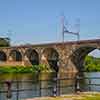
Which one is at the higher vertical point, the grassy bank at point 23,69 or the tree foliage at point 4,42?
the tree foliage at point 4,42

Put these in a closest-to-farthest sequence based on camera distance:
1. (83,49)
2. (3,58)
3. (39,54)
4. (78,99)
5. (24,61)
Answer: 1. (78,99)
2. (83,49)
3. (39,54)
4. (24,61)
5. (3,58)

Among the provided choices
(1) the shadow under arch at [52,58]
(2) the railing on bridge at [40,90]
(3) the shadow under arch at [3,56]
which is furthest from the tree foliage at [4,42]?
(2) the railing on bridge at [40,90]

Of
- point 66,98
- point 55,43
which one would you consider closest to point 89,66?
point 55,43

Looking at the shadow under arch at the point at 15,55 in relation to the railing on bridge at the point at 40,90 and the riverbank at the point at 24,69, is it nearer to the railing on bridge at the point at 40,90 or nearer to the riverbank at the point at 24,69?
the riverbank at the point at 24,69

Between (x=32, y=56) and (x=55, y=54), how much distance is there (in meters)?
13.5

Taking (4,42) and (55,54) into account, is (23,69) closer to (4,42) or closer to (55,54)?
(55,54)

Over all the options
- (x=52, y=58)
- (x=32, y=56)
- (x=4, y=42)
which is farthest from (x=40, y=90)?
(x=4, y=42)

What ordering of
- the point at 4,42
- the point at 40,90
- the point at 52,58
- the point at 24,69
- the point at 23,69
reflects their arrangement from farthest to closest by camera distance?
the point at 4,42 → the point at 52,58 → the point at 24,69 → the point at 23,69 → the point at 40,90

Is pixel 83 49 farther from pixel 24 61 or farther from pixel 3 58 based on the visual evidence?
pixel 3 58

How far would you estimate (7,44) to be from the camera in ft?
558

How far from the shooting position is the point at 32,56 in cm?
13612

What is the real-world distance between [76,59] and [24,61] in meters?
28.6

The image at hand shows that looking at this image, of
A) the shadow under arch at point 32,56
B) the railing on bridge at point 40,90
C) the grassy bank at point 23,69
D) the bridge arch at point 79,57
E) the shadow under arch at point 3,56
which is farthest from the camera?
the shadow under arch at point 3,56

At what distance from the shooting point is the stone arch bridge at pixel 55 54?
107438 millimetres
